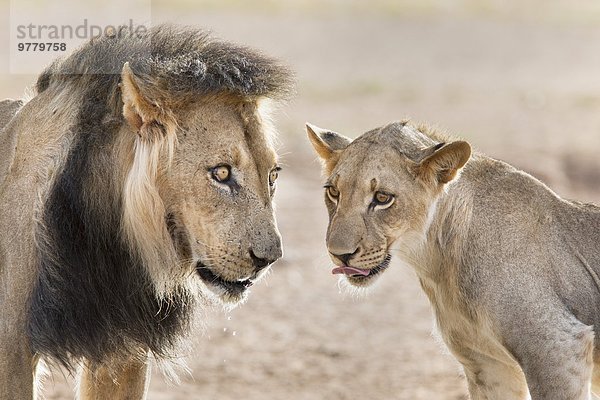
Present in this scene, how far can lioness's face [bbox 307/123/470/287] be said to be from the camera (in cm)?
445

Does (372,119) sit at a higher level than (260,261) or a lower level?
lower

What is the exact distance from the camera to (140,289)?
14.2 feet

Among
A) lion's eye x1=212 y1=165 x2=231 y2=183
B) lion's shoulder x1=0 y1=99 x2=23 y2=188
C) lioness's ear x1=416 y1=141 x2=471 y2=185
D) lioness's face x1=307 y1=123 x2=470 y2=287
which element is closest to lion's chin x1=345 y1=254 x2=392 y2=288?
lioness's face x1=307 y1=123 x2=470 y2=287

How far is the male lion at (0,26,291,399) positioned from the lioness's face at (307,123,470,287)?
35cm

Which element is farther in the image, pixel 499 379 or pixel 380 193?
pixel 499 379

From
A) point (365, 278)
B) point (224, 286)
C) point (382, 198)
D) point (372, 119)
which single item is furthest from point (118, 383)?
point (372, 119)

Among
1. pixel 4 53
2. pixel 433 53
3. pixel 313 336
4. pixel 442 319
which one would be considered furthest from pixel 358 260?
pixel 433 53

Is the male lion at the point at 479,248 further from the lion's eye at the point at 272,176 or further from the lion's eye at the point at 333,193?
the lion's eye at the point at 272,176

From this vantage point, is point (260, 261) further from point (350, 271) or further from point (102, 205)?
point (102, 205)

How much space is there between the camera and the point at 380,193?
4.57m

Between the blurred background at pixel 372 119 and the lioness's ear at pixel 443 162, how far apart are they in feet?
1.73

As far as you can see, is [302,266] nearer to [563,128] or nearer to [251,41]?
[563,128]

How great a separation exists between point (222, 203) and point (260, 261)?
0.80ft

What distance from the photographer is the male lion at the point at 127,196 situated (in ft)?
13.4
